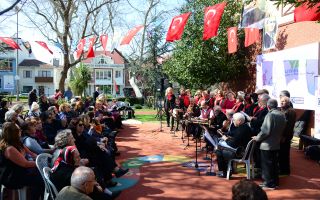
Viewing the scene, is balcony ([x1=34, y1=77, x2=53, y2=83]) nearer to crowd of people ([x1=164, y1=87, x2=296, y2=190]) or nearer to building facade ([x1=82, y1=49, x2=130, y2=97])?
building facade ([x1=82, y1=49, x2=130, y2=97])

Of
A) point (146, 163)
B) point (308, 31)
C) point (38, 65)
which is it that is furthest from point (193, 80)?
point (38, 65)

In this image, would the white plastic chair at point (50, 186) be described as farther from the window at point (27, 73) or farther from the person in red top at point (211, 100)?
the window at point (27, 73)

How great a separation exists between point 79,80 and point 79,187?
28.9 metres

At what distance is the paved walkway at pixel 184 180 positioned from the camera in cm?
594

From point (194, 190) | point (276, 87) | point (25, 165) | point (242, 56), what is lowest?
point (194, 190)

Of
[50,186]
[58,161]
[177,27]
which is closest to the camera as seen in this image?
[50,186]

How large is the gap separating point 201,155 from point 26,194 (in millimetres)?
5323

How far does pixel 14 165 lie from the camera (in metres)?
4.73

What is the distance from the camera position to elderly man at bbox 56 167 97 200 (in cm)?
341

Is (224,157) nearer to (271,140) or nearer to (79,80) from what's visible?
(271,140)

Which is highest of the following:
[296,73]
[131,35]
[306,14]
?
[131,35]

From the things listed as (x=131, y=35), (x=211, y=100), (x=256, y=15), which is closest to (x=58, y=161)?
(x=211, y=100)

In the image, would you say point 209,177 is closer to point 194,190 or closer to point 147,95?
point 194,190

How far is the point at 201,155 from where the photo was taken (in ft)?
30.4
